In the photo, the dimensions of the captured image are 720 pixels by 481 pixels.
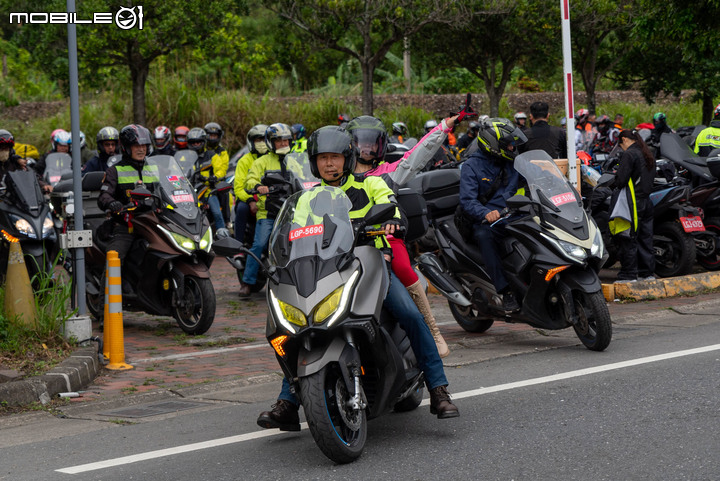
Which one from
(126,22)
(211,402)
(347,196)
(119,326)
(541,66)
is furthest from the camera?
(541,66)

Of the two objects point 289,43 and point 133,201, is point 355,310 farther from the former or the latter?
point 289,43

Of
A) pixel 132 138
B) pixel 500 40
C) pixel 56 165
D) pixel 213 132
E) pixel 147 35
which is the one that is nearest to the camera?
pixel 132 138

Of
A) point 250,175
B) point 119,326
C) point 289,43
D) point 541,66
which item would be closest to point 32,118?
point 289,43

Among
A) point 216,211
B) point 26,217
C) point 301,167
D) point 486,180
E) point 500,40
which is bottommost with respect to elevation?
point 216,211

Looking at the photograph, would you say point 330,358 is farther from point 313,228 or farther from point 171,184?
point 171,184

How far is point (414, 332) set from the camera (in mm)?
5691

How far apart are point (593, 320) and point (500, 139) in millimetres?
1757

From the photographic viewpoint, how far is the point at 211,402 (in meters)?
6.96

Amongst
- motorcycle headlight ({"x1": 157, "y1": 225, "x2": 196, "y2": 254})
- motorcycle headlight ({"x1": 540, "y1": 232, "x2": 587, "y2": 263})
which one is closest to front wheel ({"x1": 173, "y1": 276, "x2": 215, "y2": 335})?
motorcycle headlight ({"x1": 157, "y1": 225, "x2": 196, "y2": 254})

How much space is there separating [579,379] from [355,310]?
2.54 metres

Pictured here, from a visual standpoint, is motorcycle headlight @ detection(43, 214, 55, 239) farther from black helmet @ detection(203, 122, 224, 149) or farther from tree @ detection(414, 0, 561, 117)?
tree @ detection(414, 0, 561, 117)

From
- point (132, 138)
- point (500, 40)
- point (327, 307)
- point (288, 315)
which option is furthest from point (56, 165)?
point (500, 40)

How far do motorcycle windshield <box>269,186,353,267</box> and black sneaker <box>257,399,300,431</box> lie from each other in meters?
0.89

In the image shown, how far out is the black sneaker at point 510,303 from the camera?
8.56 meters
